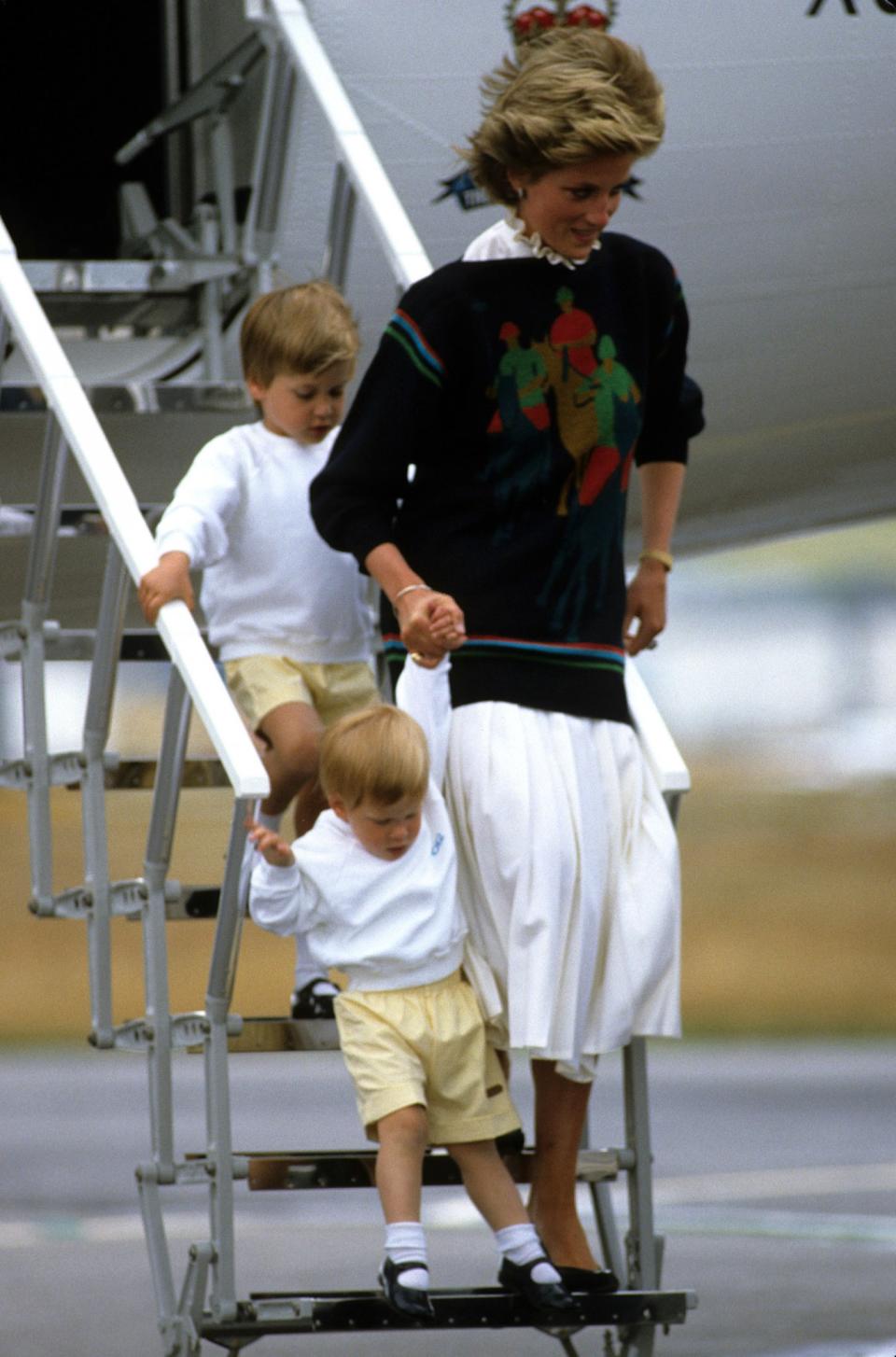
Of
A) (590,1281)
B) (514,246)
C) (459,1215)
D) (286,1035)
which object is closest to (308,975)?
(286,1035)

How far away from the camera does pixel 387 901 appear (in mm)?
2605

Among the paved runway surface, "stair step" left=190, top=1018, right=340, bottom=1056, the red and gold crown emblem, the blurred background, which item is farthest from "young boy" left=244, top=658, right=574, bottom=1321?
the red and gold crown emblem

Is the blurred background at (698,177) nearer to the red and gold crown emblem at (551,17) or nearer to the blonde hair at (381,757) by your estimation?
the red and gold crown emblem at (551,17)

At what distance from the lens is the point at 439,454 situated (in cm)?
272

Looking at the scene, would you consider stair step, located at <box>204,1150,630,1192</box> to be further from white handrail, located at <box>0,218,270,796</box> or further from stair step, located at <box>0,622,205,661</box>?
stair step, located at <box>0,622,205,661</box>

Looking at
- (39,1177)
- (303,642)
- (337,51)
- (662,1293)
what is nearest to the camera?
(662,1293)

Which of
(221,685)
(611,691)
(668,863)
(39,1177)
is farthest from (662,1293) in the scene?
(39,1177)

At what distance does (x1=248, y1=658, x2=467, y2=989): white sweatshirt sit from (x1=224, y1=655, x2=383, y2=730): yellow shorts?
543 millimetres

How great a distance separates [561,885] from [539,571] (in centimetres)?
37

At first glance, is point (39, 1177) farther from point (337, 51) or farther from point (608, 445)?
point (608, 445)

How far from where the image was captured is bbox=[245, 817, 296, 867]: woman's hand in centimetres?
250

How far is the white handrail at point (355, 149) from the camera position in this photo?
3531 mm

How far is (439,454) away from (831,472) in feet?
8.85

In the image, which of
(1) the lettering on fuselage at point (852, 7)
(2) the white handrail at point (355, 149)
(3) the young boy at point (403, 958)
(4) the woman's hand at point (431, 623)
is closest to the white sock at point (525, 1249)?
(3) the young boy at point (403, 958)
